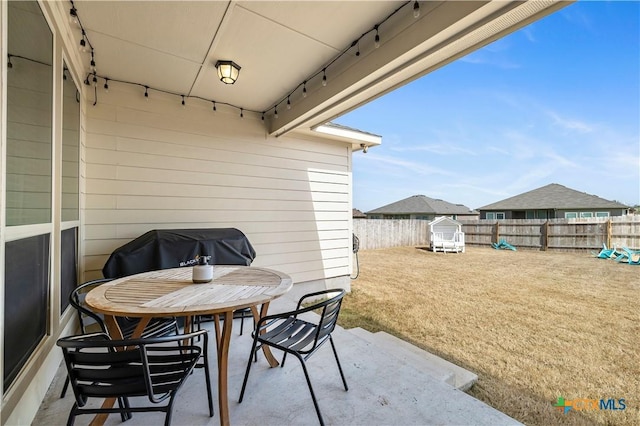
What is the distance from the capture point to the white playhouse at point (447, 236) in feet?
34.4

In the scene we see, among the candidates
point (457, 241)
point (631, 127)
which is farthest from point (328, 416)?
point (631, 127)

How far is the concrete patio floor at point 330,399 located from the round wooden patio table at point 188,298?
27cm

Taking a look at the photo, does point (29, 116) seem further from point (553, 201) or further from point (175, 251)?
point (553, 201)

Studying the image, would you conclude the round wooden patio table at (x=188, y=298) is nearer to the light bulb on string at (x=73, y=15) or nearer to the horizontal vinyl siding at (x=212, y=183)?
the horizontal vinyl siding at (x=212, y=183)

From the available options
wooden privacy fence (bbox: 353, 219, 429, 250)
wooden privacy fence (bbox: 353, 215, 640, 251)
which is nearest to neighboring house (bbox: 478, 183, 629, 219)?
wooden privacy fence (bbox: 353, 215, 640, 251)

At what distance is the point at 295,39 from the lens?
2.38 metres

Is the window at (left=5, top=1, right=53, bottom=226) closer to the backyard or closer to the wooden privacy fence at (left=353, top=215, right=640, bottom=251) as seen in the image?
the backyard

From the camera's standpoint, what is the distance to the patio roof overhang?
1.93 m

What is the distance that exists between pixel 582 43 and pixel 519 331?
6.84 meters

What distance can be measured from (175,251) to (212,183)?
4.02ft

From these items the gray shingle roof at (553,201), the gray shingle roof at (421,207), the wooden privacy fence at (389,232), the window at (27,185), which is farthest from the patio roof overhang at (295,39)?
the gray shingle roof at (421,207)

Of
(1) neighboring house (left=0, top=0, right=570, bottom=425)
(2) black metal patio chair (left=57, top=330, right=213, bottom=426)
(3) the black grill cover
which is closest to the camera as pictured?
(2) black metal patio chair (left=57, top=330, right=213, bottom=426)

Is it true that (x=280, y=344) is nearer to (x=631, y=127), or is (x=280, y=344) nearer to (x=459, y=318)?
(x=459, y=318)

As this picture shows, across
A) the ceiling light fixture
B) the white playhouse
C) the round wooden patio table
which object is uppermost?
the ceiling light fixture
